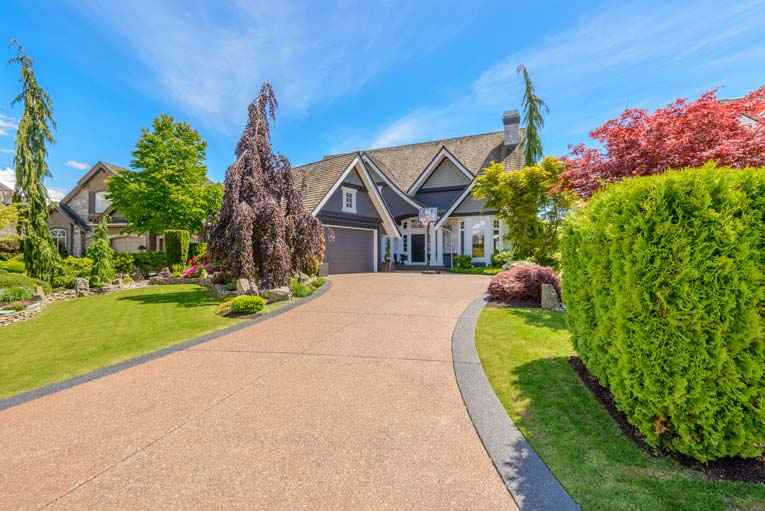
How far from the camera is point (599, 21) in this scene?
777cm

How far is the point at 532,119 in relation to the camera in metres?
22.5

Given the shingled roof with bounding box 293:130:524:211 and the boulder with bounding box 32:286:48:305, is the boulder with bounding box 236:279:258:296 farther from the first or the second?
the shingled roof with bounding box 293:130:524:211

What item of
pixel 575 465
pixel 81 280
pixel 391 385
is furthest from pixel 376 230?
pixel 575 465

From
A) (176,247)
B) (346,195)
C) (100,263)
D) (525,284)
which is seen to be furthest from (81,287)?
(525,284)

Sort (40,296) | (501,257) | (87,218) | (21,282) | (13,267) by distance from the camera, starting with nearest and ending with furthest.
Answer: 1. (40,296)
2. (21,282)
3. (13,267)
4. (501,257)
5. (87,218)

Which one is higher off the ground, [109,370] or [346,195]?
[346,195]

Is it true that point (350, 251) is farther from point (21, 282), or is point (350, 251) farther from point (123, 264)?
point (21, 282)

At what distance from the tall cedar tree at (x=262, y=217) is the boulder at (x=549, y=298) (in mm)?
7331

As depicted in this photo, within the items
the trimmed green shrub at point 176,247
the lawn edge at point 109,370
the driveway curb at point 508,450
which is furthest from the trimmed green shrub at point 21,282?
the driveway curb at point 508,450

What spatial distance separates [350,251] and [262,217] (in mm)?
8818

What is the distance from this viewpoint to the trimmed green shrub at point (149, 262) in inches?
742

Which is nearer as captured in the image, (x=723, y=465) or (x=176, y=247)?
(x=723, y=465)

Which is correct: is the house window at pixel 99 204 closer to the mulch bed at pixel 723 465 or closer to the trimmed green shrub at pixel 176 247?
the trimmed green shrub at pixel 176 247

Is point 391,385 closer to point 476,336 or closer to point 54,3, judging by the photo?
point 476,336
